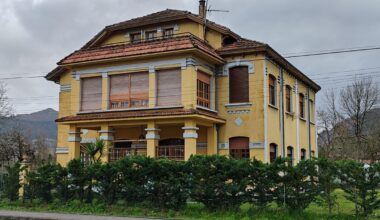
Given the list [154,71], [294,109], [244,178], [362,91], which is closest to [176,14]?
[154,71]

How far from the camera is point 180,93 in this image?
73.7 feet

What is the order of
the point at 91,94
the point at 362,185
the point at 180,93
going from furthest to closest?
the point at 91,94 < the point at 180,93 < the point at 362,185

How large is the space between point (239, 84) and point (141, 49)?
18.0 ft

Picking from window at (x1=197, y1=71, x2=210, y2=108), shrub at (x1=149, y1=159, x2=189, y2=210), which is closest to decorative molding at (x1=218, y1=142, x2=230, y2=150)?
window at (x1=197, y1=71, x2=210, y2=108)

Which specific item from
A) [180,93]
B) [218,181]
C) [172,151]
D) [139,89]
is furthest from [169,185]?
[139,89]

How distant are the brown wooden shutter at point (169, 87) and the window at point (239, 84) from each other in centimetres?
331

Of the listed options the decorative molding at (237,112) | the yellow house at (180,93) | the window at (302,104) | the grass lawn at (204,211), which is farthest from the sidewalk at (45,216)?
the window at (302,104)

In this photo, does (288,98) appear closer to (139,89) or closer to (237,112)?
(237,112)

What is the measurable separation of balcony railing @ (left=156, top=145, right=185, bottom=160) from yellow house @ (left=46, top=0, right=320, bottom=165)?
51 millimetres

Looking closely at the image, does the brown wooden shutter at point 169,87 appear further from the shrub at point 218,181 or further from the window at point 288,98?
the window at point 288,98

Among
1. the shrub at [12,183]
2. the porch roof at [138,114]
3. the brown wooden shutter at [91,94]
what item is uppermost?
the brown wooden shutter at [91,94]

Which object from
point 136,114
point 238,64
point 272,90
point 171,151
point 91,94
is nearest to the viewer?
point 136,114

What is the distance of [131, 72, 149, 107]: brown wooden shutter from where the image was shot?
23.5m

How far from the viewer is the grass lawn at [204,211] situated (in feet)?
47.9
